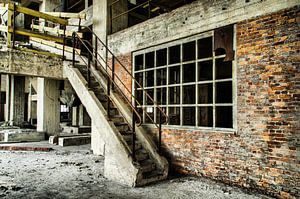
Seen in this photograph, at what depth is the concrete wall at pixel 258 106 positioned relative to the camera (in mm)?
3734

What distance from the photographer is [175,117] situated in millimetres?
7848

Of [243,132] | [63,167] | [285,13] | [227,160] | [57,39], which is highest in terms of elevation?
[57,39]

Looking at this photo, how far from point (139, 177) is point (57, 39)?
6.52m

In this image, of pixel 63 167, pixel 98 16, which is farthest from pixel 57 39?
pixel 63 167

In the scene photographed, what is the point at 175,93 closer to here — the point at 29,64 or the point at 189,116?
the point at 189,116

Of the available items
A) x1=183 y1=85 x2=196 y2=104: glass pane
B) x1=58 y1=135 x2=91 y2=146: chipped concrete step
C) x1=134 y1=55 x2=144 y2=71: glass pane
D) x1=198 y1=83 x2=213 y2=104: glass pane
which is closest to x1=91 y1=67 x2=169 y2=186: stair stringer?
x1=134 y1=55 x2=144 y2=71: glass pane

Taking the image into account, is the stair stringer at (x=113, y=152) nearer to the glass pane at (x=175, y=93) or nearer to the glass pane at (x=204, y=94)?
the glass pane at (x=175, y=93)

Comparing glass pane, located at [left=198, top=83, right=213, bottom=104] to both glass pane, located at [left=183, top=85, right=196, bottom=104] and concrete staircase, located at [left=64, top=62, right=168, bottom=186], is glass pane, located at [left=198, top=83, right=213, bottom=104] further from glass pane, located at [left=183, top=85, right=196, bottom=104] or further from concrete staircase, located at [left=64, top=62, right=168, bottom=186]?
concrete staircase, located at [left=64, top=62, right=168, bottom=186]

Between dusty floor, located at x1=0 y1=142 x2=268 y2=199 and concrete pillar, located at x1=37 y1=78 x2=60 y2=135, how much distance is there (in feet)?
13.5

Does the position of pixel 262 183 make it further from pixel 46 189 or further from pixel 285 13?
pixel 46 189

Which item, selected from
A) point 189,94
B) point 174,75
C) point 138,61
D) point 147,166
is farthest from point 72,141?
point 147,166

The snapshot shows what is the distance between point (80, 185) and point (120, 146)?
1025 millimetres

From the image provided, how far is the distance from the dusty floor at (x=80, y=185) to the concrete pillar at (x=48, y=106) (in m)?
4.10

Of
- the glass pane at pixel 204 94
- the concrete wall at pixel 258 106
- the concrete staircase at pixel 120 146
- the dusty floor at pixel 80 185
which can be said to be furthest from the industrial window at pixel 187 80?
the dusty floor at pixel 80 185
